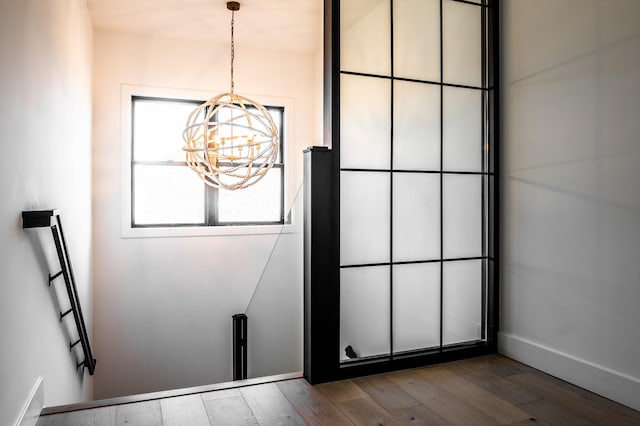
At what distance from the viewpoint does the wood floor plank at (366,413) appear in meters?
1.95

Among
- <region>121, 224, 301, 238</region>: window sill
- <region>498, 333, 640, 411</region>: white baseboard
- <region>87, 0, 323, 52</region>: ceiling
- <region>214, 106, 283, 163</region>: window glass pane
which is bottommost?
<region>498, 333, 640, 411</region>: white baseboard

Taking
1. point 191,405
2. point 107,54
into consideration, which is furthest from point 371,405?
point 107,54

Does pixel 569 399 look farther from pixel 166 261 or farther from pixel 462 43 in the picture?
pixel 166 261

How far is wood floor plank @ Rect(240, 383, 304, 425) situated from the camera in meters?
1.97

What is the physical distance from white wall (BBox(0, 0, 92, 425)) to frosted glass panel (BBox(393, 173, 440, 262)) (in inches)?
69.5

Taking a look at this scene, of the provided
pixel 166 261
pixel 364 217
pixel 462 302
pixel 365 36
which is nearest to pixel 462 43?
pixel 365 36

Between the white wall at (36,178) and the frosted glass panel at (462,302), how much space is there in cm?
209

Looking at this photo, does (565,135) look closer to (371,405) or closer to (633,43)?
(633,43)

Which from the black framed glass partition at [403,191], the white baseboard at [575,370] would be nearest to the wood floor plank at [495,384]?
the black framed glass partition at [403,191]

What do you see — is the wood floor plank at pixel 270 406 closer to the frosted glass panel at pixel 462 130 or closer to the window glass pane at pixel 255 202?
the frosted glass panel at pixel 462 130

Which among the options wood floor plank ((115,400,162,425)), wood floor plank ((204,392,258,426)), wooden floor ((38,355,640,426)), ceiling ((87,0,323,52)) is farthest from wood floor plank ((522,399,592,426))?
ceiling ((87,0,323,52))

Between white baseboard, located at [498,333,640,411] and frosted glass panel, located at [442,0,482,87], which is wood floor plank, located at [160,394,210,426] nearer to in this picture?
white baseboard, located at [498,333,640,411]

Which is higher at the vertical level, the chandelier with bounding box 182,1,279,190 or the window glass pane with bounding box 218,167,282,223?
the chandelier with bounding box 182,1,279,190

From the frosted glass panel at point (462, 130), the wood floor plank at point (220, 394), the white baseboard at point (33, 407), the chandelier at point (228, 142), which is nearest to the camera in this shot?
the white baseboard at point (33, 407)
